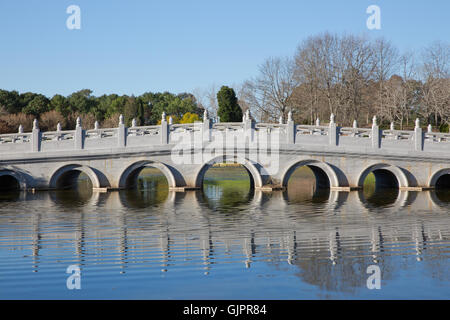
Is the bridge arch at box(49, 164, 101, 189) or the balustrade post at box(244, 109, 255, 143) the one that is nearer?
the balustrade post at box(244, 109, 255, 143)

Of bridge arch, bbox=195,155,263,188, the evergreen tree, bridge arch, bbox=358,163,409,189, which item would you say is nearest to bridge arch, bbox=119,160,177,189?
bridge arch, bbox=195,155,263,188

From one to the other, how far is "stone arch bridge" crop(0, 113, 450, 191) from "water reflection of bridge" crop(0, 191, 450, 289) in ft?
11.1

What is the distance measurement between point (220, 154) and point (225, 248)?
1286 centimetres

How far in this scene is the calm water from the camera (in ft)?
27.8

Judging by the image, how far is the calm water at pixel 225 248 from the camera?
8461 mm

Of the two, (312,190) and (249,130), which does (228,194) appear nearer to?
(249,130)

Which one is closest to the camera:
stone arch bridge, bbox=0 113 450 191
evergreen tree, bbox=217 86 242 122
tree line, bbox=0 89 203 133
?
stone arch bridge, bbox=0 113 450 191

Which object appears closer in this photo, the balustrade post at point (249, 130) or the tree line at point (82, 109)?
the balustrade post at point (249, 130)

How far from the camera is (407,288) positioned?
27.8 feet

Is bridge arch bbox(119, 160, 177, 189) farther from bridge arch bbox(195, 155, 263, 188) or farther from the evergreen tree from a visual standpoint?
the evergreen tree

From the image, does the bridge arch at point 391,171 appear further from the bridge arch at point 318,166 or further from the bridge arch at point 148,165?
the bridge arch at point 148,165

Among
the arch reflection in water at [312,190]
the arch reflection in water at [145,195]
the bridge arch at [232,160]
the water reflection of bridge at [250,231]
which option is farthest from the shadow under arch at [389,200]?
the arch reflection in water at [145,195]

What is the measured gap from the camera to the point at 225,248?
1142 centimetres

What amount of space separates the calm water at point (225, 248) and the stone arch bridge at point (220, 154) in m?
3.53
